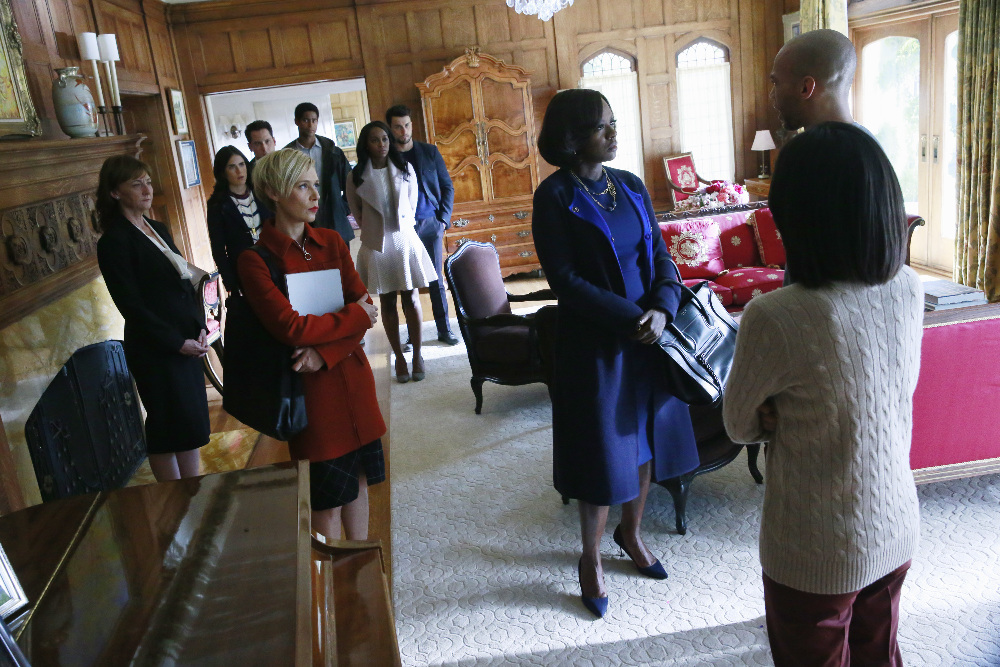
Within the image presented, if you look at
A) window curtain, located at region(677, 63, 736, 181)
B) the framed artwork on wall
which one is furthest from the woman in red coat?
window curtain, located at region(677, 63, 736, 181)

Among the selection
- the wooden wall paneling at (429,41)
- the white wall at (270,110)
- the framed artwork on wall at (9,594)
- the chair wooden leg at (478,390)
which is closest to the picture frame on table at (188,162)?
the wooden wall paneling at (429,41)

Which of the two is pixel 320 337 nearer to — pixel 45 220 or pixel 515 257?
pixel 45 220

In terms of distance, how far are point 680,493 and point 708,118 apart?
662cm

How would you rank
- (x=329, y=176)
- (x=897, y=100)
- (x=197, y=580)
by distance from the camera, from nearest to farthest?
(x=197, y=580) → (x=329, y=176) → (x=897, y=100)

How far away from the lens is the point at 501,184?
7863mm

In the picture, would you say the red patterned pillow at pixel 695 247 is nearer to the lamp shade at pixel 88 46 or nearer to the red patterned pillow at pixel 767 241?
the red patterned pillow at pixel 767 241

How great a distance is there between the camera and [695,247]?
4820 mm

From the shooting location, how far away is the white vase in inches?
149

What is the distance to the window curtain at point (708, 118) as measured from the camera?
8281 mm

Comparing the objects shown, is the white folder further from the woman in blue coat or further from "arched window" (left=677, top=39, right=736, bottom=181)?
"arched window" (left=677, top=39, right=736, bottom=181)

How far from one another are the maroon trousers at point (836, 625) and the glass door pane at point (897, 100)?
6375mm

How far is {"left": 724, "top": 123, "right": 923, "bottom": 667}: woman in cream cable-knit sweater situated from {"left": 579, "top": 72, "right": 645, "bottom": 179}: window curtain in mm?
7215

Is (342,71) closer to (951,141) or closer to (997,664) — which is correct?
(951,141)

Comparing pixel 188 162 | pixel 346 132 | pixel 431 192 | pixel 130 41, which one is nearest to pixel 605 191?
pixel 431 192
